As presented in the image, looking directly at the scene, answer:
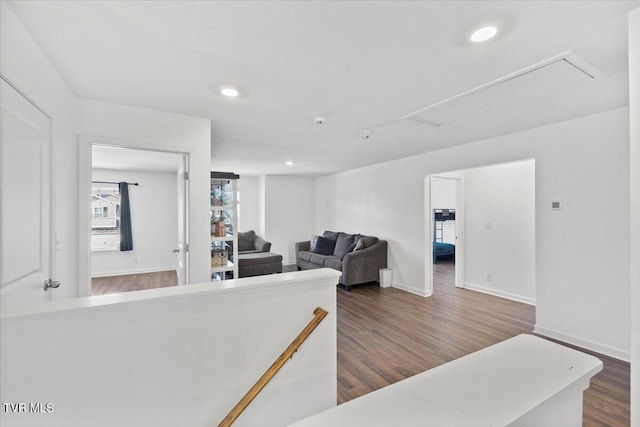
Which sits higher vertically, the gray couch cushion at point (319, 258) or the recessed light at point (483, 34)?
the recessed light at point (483, 34)

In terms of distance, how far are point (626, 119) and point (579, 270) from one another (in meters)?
A: 1.45

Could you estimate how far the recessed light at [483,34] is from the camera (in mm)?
1471

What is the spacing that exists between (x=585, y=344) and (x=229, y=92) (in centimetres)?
402

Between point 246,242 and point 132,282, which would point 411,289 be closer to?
point 246,242

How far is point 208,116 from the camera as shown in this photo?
2.75 meters

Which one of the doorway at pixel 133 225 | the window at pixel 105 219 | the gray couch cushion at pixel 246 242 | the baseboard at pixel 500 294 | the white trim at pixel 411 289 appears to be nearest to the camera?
the baseboard at pixel 500 294

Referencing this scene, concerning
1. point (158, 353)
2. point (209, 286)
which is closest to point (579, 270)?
point (209, 286)

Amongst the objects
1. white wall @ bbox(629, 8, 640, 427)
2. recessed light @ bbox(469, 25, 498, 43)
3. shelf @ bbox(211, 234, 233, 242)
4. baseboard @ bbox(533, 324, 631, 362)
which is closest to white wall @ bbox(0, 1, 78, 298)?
shelf @ bbox(211, 234, 233, 242)

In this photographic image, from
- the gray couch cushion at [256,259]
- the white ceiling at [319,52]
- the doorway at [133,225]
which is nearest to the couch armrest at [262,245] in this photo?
the gray couch cushion at [256,259]

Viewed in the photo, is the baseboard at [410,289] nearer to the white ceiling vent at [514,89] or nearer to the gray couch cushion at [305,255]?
the gray couch cushion at [305,255]

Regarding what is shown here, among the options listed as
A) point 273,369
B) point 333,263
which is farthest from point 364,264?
point 273,369

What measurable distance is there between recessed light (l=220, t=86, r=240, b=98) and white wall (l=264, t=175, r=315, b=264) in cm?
501

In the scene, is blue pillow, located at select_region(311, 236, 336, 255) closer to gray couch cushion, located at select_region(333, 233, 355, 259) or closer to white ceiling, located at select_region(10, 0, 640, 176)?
gray couch cushion, located at select_region(333, 233, 355, 259)

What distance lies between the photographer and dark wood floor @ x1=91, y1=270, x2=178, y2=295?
5267 mm
